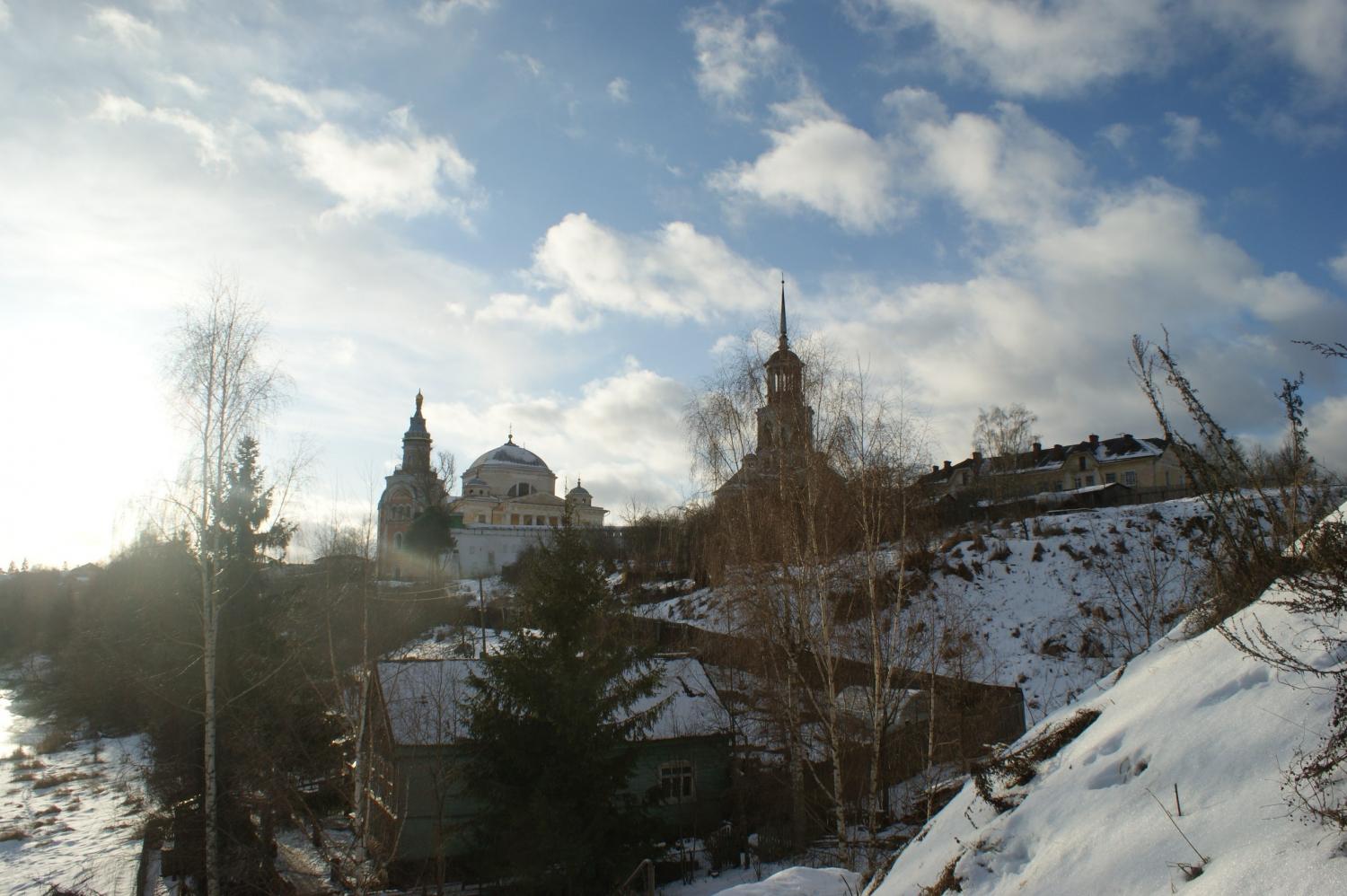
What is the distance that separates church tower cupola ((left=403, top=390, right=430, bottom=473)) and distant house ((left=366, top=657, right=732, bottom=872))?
169ft

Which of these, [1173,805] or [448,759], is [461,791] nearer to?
[448,759]

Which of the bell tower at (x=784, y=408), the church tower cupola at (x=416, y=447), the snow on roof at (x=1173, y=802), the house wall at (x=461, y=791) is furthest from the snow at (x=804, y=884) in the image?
the church tower cupola at (x=416, y=447)

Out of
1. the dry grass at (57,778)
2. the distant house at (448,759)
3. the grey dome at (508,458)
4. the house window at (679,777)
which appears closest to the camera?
the distant house at (448,759)

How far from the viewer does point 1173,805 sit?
4086 millimetres

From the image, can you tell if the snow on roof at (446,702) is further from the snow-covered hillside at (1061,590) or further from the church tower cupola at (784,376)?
the church tower cupola at (784,376)

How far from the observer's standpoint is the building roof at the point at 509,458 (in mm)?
77562

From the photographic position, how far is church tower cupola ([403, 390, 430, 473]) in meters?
67.3

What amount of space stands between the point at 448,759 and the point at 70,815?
662 inches

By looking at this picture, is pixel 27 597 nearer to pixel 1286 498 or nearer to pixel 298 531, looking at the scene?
pixel 298 531

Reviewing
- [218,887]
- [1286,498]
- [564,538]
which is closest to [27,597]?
[218,887]

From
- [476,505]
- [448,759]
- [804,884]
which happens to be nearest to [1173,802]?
[804,884]

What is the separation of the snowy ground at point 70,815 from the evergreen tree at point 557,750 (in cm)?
993

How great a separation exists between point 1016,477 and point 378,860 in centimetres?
4165

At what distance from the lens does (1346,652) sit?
14.3ft
